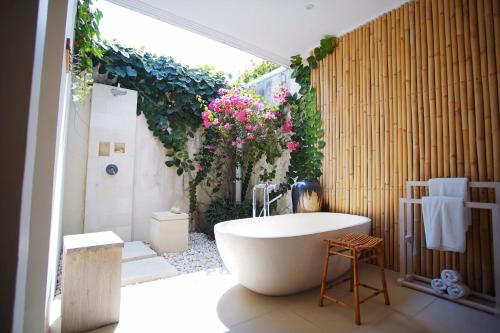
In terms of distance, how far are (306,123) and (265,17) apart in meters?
1.56

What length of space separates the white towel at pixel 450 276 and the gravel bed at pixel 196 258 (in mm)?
2235

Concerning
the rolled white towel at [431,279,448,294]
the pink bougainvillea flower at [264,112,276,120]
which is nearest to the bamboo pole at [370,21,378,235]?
the rolled white towel at [431,279,448,294]

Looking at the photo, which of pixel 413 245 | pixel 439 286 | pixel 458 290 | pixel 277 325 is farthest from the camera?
pixel 413 245

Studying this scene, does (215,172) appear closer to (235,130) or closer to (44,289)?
(235,130)

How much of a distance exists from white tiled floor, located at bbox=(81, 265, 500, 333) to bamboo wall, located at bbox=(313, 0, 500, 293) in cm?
58

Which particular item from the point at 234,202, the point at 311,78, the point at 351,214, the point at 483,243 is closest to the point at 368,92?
the point at 311,78

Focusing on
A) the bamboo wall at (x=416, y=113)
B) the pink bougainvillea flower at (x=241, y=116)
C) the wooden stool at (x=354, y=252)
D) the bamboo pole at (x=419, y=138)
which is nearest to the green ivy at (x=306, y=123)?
the bamboo wall at (x=416, y=113)

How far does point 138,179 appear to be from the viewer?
3916 mm

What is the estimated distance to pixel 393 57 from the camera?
292 centimetres

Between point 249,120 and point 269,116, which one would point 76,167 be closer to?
point 249,120

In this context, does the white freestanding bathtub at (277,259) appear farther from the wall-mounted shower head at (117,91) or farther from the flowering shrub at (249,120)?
the wall-mounted shower head at (117,91)

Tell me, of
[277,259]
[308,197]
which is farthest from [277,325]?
[308,197]

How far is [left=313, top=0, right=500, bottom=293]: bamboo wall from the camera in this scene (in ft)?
7.41

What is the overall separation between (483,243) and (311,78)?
2.87 meters
